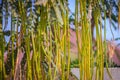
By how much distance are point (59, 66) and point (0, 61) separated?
0.68ft

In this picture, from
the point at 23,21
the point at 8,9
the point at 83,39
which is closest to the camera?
the point at 83,39

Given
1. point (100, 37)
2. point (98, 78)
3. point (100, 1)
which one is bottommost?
point (98, 78)

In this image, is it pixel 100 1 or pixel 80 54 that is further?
pixel 100 1

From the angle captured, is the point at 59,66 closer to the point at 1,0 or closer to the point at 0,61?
the point at 0,61

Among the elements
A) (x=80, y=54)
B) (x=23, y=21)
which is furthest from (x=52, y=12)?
(x=80, y=54)

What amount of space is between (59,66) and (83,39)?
0.37ft

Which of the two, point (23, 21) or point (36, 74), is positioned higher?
point (23, 21)

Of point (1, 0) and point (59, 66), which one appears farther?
point (1, 0)

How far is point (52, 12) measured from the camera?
3.18 ft

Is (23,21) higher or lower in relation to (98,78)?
higher

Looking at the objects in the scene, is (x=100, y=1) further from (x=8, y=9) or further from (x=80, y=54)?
(x=8, y=9)

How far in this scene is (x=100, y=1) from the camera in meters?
0.95

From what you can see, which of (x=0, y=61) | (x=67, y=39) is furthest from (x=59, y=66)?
(x=0, y=61)

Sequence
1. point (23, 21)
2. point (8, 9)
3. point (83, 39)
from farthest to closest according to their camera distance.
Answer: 1. point (8, 9)
2. point (23, 21)
3. point (83, 39)
